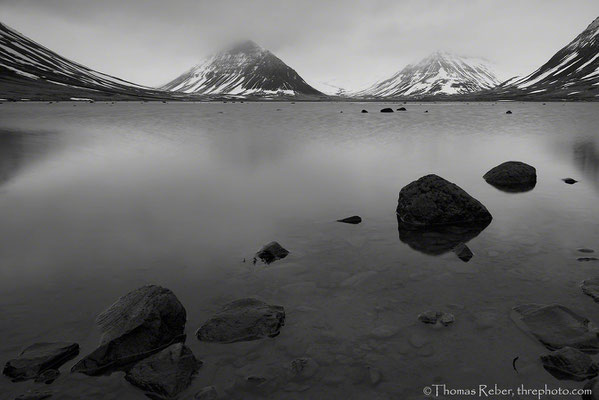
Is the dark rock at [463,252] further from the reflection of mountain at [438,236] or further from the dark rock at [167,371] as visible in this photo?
the dark rock at [167,371]

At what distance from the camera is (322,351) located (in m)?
6.82

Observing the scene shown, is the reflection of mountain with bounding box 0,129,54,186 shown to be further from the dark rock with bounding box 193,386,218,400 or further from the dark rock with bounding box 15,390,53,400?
the dark rock with bounding box 193,386,218,400

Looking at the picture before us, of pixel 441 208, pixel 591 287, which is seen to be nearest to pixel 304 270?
pixel 441 208

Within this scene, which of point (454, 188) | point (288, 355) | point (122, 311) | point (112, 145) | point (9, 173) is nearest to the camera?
point (288, 355)

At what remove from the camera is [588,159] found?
2584 cm

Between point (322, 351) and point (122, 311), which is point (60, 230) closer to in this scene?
point (122, 311)

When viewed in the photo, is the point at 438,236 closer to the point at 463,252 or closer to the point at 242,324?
the point at 463,252

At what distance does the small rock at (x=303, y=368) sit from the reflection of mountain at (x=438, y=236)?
5627 mm

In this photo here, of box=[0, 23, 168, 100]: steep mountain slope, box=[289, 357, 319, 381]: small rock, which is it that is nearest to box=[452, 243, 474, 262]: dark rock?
box=[289, 357, 319, 381]: small rock

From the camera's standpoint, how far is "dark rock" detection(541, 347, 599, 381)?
6062 millimetres

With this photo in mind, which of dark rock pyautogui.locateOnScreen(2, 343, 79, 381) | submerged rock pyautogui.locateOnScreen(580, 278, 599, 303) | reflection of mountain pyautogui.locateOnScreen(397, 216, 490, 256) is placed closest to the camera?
dark rock pyautogui.locateOnScreen(2, 343, 79, 381)

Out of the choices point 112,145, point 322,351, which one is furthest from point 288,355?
point 112,145

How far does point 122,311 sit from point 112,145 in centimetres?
3149

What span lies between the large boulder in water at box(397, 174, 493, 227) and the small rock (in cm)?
771
